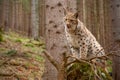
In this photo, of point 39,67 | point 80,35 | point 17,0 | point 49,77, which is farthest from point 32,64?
point 17,0

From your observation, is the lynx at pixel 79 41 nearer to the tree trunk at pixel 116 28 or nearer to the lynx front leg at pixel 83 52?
the lynx front leg at pixel 83 52

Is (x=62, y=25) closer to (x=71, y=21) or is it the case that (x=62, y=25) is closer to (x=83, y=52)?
(x=71, y=21)

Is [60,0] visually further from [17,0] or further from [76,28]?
[17,0]

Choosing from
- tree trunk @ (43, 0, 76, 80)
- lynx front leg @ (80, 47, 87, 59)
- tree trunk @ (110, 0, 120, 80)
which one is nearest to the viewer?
tree trunk @ (43, 0, 76, 80)

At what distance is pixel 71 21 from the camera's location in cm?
625

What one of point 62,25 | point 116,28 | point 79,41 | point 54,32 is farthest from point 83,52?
point 54,32

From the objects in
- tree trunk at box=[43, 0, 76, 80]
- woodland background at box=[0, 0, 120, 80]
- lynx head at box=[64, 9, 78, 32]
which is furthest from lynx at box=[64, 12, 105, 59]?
tree trunk at box=[43, 0, 76, 80]

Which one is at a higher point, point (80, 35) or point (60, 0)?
point (60, 0)

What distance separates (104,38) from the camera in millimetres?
19328

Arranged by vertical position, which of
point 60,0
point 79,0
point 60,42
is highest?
point 79,0

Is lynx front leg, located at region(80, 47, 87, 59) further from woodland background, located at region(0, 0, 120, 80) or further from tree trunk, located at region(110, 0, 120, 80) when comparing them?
tree trunk, located at region(110, 0, 120, 80)

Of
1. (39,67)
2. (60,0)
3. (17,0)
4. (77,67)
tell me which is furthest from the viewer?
(17,0)

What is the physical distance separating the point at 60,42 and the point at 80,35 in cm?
155

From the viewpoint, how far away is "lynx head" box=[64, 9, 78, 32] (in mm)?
6066
